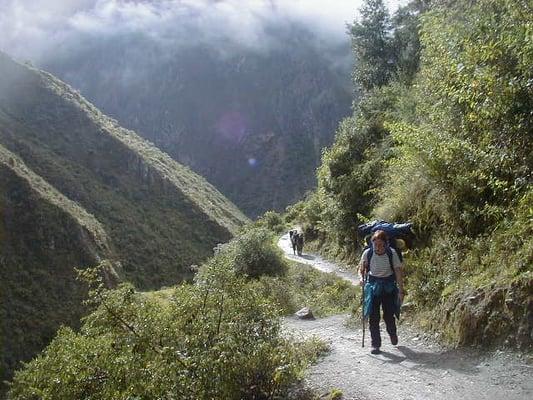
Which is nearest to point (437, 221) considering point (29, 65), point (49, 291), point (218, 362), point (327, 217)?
point (218, 362)

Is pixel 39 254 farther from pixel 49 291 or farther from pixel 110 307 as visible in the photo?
pixel 110 307

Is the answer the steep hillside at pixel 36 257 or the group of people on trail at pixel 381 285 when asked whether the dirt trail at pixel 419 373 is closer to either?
the group of people on trail at pixel 381 285

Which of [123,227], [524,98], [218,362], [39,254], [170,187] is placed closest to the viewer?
[218,362]

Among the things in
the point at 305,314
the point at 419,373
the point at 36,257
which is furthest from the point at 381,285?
the point at 36,257

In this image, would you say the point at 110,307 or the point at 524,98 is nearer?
the point at 110,307

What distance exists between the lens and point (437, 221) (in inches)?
439

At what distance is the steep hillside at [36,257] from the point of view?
5722 cm

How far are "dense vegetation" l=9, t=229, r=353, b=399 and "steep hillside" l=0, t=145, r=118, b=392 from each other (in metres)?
47.8

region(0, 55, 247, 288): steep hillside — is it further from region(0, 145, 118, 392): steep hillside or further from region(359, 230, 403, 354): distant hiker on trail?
region(359, 230, 403, 354): distant hiker on trail

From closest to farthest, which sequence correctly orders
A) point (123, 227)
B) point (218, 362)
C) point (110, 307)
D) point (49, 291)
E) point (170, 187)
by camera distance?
point (218, 362) < point (110, 307) < point (49, 291) < point (123, 227) < point (170, 187)

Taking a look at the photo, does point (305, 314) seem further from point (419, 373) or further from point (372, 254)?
point (419, 373)

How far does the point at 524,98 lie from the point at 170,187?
113187mm

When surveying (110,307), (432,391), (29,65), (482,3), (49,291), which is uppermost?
(29,65)

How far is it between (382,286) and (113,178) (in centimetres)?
10641
